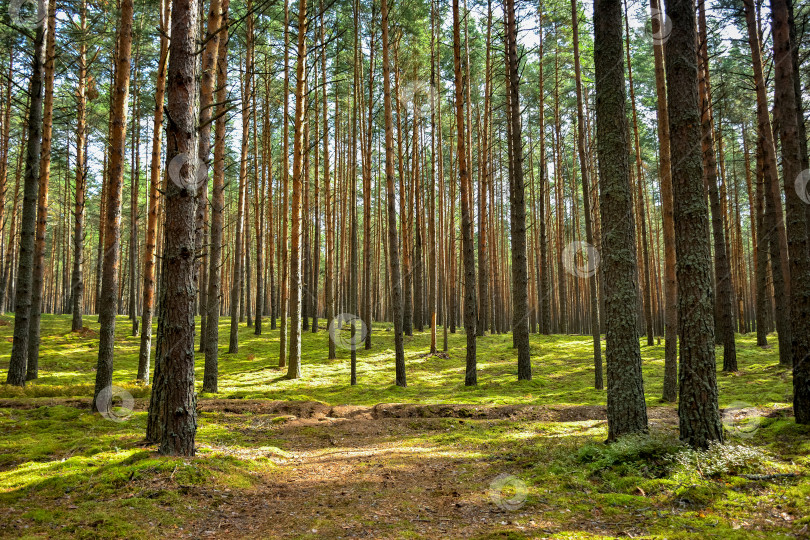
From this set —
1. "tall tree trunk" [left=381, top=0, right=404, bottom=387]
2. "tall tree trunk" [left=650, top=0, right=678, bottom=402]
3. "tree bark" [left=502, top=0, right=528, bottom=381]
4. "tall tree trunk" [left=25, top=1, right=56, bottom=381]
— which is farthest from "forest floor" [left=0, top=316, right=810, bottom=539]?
"tree bark" [left=502, top=0, right=528, bottom=381]

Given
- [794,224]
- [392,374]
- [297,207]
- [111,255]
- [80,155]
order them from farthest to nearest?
[80,155]
[392,374]
[297,207]
[111,255]
[794,224]

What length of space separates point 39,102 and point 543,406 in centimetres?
1316

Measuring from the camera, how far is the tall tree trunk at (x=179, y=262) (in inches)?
218

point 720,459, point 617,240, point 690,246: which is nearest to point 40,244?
point 617,240

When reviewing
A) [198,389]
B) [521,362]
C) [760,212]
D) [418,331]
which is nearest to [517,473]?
[521,362]

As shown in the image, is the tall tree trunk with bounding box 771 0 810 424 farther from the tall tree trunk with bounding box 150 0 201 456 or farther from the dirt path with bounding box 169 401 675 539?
the tall tree trunk with bounding box 150 0 201 456

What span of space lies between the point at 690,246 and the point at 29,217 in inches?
504

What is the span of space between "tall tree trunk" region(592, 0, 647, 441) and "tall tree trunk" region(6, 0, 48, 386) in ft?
37.9

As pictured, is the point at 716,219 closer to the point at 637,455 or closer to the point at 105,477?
the point at 637,455

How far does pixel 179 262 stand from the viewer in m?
5.59

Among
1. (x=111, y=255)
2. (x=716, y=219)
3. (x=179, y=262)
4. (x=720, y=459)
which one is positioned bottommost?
(x=720, y=459)

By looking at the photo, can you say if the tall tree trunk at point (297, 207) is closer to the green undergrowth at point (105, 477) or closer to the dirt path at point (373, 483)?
the dirt path at point (373, 483)

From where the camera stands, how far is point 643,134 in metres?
28.7

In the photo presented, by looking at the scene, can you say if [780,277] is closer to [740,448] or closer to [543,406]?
[543,406]
